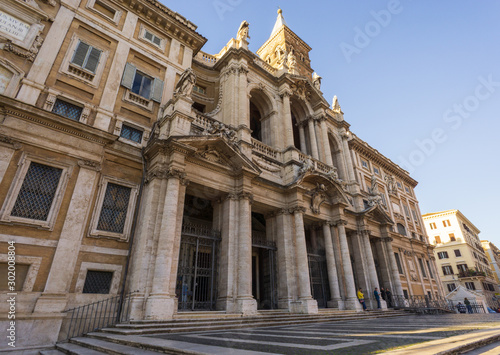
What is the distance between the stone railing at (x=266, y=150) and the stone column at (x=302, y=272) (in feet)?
12.3

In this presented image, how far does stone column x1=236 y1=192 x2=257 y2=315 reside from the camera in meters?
11.0

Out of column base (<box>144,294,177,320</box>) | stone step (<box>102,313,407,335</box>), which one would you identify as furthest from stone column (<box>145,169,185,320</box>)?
stone step (<box>102,313,407,335</box>)

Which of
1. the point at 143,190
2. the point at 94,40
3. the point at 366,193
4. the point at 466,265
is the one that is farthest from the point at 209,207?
the point at 466,265

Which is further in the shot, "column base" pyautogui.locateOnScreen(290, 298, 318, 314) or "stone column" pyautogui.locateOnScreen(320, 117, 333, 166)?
"stone column" pyautogui.locateOnScreen(320, 117, 333, 166)

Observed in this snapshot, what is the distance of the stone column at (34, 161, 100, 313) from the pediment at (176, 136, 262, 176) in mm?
4143

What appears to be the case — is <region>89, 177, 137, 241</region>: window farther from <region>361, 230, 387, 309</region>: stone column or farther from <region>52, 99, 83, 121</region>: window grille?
<region>361, 230, 387, 309</region>: stone column

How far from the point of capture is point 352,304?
50.8 ft

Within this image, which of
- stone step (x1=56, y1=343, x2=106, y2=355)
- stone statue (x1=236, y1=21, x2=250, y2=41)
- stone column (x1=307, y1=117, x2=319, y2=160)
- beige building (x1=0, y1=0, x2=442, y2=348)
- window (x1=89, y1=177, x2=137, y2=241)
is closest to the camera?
stone step (x1=56, y1=343, x2=106, y2=355)

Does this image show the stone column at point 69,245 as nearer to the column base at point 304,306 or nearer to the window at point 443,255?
the column base at point 304,306

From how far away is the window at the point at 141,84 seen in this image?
1348 centimetres

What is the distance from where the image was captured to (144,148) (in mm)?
12141

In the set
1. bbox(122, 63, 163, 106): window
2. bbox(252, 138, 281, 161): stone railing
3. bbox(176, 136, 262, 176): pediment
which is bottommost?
bbox(176, 136, 262, 176): pediment

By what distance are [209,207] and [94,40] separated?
404 inches

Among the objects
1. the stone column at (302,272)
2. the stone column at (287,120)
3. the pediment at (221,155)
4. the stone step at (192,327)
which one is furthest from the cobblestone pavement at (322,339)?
the stone column at (287,120)
